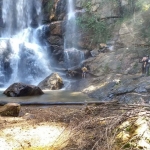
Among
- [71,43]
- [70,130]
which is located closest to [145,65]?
[71,43]

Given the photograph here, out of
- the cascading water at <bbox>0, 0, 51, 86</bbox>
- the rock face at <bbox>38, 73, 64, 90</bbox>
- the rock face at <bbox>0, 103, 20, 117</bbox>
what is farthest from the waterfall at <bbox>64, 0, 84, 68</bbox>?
the rock face at <bbox>0, 103, 20, 117</bbox>

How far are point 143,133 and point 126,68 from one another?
480 inches

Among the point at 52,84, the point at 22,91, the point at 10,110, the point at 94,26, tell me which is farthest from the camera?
the point at 94,26

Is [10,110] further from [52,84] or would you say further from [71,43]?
[71,43]

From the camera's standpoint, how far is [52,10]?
23.2m

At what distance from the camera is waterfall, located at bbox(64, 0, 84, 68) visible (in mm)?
18844

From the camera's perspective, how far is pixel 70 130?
5.10 m

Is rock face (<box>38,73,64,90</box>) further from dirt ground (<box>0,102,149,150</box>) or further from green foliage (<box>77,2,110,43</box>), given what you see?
dirt ground (<box>0,102,149,150</box>)

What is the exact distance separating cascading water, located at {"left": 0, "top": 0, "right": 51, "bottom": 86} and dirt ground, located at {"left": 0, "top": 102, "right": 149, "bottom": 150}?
442 inches

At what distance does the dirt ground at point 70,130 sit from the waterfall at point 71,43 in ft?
38.5

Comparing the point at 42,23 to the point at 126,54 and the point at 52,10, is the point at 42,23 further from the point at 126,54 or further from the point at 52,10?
the point at 126,54

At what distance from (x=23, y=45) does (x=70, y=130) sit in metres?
16.1

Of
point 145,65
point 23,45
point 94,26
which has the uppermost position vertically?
point 94,26

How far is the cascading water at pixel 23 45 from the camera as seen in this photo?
60.5ft
